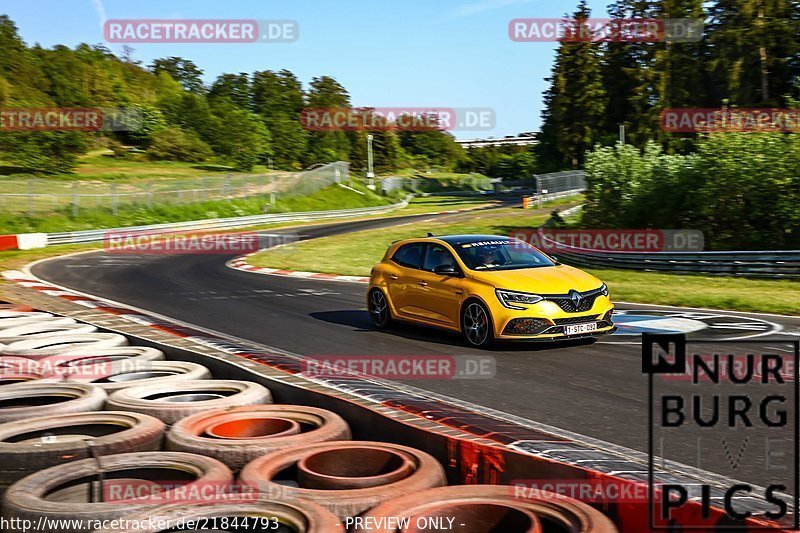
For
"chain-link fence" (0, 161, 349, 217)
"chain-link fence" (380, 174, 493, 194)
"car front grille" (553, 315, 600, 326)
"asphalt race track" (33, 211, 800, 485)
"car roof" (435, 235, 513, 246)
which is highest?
"chain-link fence" (380, 174, 493, 194)

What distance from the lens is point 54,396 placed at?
7086 mm

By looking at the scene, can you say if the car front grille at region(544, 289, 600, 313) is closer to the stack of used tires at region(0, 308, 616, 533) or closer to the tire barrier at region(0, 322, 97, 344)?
the stack of used tires at region(0, 308, 616, 533)

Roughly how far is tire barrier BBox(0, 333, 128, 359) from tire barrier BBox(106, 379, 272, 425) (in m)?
2.23

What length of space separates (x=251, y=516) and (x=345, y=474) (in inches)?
48.5

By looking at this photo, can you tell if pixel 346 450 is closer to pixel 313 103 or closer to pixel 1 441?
pixel 1 441

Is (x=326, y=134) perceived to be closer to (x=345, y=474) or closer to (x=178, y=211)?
(x=178, y=211)

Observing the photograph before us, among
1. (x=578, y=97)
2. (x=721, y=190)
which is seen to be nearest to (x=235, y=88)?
(x=578, y=97)

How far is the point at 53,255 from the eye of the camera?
31.6 m

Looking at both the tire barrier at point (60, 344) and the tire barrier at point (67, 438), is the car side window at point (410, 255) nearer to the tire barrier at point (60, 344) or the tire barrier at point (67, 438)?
the tire barrier at point (60, 344)

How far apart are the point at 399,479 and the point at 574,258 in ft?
80.3

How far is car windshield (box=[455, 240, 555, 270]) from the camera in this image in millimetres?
11785

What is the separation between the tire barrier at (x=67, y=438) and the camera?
205 inches

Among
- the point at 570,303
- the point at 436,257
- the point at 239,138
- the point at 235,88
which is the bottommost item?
the point at 570,303

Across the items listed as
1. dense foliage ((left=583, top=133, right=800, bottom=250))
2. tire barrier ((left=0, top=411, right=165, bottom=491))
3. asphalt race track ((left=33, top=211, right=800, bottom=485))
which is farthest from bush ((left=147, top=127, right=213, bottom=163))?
tire barrier ((left=0, top=411, right=165, bottom=491))
